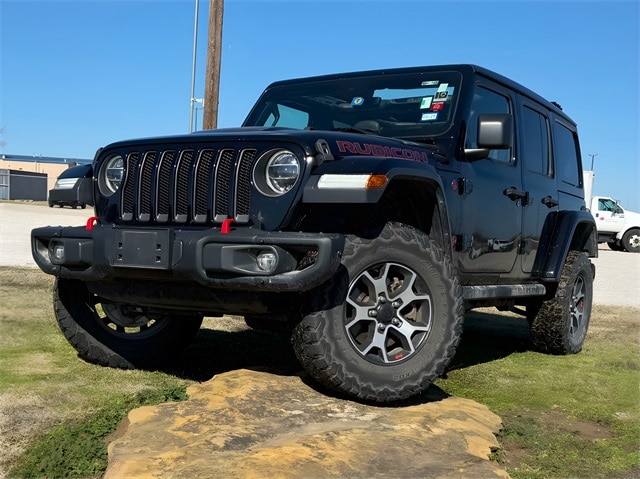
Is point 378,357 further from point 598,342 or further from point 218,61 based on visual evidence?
point 218,61

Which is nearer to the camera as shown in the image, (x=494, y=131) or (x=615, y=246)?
(x=494, y=131)

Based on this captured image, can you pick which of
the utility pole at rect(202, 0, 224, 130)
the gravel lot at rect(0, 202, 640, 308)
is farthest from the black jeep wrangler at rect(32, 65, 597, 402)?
the gravel lot at rect(0, 202, 640, 308)

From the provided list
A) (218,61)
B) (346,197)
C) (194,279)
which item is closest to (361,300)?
(346,197)

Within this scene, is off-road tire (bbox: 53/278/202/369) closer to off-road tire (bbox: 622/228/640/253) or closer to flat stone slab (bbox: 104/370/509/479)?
flat stone slab (bbox: 104/370/509/479)

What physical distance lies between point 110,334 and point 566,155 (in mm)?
4560

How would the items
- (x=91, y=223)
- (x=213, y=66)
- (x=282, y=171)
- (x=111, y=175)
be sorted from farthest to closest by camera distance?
(x=213, y=66) → (x=111, y=175) → (x=91, y=223) → (x=282, y=171)

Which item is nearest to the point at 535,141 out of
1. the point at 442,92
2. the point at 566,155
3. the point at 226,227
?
the point at 566,155

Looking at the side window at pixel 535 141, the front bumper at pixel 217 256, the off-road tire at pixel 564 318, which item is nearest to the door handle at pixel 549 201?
the side window at pixel 535 141

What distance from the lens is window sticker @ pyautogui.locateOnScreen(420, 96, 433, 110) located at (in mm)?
5253

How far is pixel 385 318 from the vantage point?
4074 mm

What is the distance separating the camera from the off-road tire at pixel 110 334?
16.0 feet

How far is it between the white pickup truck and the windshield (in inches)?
972

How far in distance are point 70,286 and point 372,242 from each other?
2.13 meters

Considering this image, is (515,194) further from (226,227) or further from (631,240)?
(631,240)
